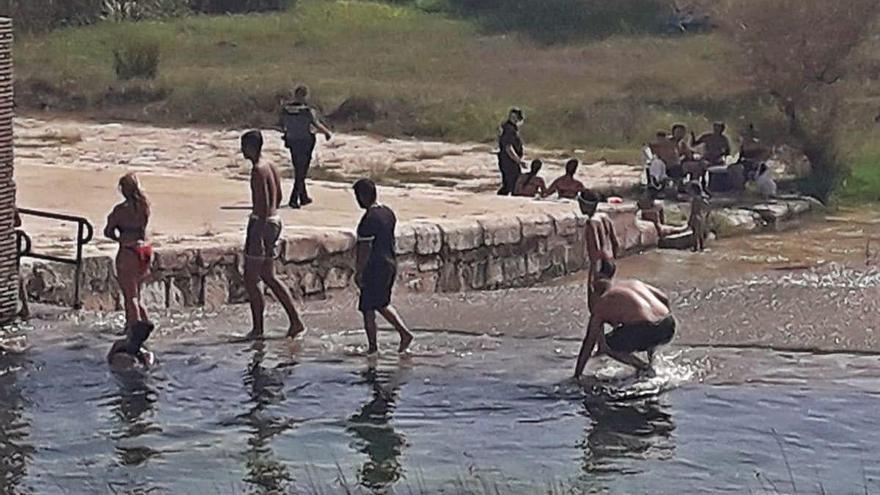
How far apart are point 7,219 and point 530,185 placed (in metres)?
10.6

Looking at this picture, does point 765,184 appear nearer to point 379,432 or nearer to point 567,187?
point 567,187

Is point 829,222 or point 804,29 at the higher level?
point 804,29

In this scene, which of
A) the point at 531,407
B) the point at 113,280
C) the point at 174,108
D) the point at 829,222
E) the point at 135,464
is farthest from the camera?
the point at 174,108

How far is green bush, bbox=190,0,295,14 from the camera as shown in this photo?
182ft

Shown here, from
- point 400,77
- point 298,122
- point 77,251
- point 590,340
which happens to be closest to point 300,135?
point 298,122

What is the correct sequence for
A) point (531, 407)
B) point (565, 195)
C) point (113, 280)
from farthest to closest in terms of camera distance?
1. point (565, 195)
2. point (113, 280)
3. point (531, 407)

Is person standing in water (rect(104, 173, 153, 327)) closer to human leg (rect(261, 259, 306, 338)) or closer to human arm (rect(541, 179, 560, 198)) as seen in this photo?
human leg (rect(261, 259, 306, 338))

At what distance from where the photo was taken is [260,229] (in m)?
13.7

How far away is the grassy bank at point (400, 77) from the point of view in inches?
1398

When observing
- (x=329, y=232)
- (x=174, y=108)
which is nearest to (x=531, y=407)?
(x=329, y=232)

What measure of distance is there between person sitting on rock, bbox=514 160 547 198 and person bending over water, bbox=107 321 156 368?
1099 cm

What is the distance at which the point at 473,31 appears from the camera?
5184 centimetres

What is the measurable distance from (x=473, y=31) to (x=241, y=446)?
4131cm

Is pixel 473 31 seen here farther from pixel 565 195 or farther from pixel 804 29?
pixel 565 195
